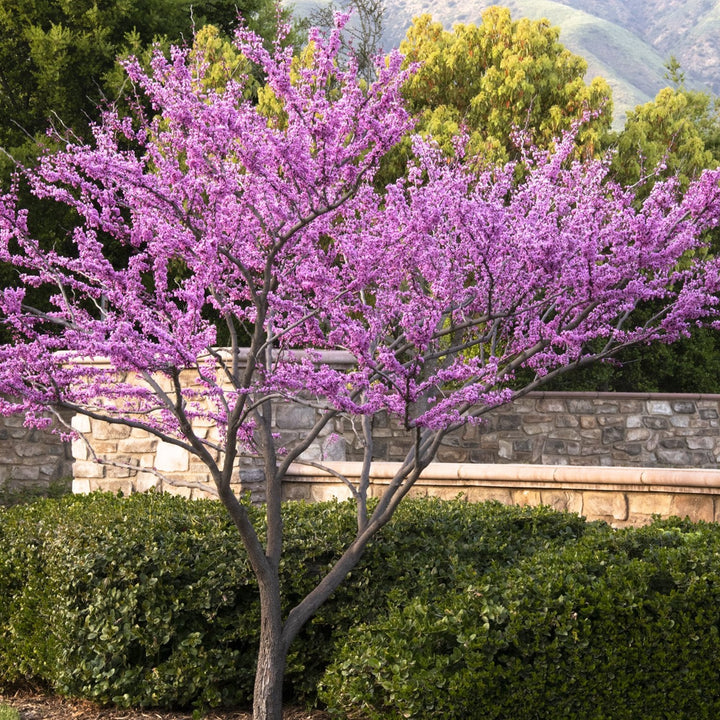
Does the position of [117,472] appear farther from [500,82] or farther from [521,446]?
[500,82]

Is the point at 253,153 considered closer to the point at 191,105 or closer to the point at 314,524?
the point at 191,105

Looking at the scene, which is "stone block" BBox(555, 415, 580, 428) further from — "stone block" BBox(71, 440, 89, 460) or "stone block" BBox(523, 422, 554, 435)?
"stone block" BBox(71, 440, 89, 460)

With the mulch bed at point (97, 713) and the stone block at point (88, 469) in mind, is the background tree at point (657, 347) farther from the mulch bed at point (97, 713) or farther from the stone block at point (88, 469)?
the mulch bed at point (97, 713)

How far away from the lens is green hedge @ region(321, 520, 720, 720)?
440 cm

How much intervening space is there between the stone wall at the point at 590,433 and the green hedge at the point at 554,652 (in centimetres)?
720

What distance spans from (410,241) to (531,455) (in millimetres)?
7834

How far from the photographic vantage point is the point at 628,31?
121 meters

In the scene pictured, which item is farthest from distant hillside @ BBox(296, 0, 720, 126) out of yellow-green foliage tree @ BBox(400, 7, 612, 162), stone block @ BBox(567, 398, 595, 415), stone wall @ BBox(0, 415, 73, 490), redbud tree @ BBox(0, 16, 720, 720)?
redbud tree @ BBox(0, 16, 720, 720)

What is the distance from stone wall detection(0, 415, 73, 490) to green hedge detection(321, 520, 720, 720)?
872 centimetres

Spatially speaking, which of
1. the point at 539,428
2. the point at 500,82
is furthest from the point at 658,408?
the point at 500,82

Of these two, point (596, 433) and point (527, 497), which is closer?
point (527, 497)

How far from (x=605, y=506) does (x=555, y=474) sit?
0.42 meters

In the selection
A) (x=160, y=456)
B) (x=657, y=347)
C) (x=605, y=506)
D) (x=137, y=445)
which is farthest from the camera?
(x=657, y=347)

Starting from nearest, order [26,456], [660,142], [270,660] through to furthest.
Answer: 1. [270,660]
2. [26,456]
3. [660,142]
